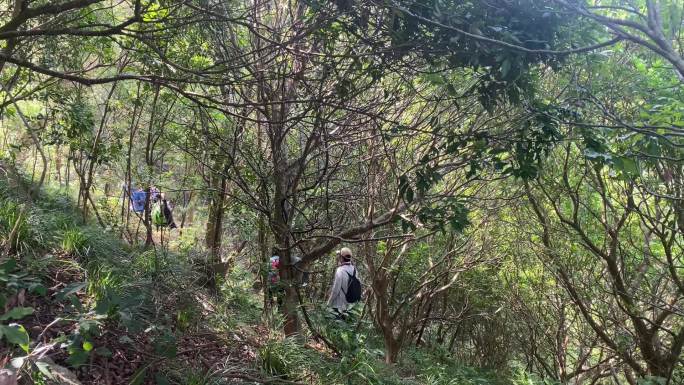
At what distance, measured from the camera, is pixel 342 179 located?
6.78 meters

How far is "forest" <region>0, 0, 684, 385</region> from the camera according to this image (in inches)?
130

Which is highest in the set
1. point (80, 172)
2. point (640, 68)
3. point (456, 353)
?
point (80, 172)

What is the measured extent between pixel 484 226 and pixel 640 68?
486 cm

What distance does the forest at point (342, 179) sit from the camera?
3.31 m

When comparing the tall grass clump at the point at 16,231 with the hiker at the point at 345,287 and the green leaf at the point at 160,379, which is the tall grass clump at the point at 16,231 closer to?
the green leaf at the point at 160,379

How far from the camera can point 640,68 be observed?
4891 millimetres

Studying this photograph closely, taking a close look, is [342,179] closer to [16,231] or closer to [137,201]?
[16,231]

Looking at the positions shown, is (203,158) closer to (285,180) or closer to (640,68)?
(285,180)

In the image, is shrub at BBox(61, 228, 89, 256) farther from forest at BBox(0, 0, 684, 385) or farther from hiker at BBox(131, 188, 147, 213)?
hiker at BBox(131, 188, 147, 213)

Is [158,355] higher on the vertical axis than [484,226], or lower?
lower

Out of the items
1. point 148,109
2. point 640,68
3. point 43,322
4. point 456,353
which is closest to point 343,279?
point 43,322

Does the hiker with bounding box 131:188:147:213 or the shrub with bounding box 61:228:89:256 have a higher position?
the hiker with bounding box 131:188:147:213

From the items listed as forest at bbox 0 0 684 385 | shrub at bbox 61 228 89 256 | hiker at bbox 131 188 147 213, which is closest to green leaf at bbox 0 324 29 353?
forest at bbox 0 0 684 385

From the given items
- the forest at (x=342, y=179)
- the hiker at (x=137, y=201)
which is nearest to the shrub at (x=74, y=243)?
the forest at (x=342, y=179)
